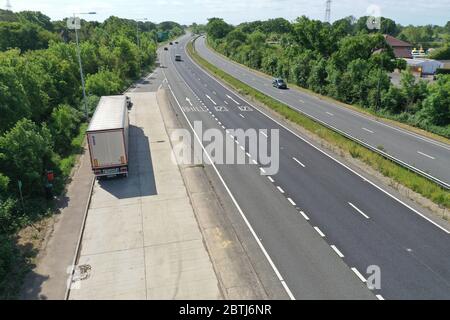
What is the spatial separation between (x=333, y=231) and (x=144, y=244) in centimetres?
887

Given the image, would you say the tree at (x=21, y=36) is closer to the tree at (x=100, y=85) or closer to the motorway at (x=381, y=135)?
the tree at (x=100, y=85)

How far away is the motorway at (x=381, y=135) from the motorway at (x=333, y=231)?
4.93 meters

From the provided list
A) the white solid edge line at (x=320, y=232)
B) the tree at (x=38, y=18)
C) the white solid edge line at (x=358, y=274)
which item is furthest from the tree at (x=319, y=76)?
the tree at (x=38, y=18)

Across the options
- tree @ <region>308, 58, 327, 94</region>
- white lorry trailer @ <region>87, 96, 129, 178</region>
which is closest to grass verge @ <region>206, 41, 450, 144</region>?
tree @ <region>308, 58, 327, 94</region>

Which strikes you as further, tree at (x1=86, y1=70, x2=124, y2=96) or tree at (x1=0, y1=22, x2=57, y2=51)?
tree at (x1=0, y1=22, x2=57, y2=51)

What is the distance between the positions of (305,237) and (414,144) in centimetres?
2027

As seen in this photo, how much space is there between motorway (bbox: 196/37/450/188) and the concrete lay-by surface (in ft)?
50.5

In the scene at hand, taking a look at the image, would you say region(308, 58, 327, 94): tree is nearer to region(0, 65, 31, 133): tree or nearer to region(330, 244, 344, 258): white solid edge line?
region(0, 65, 31, 133): tree

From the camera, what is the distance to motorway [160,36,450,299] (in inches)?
547

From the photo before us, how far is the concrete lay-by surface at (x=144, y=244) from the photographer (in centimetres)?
1366

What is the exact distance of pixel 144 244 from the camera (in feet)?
54.2

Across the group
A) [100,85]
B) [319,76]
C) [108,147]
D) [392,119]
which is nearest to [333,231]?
[108,147]

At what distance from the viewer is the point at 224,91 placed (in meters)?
58.3
